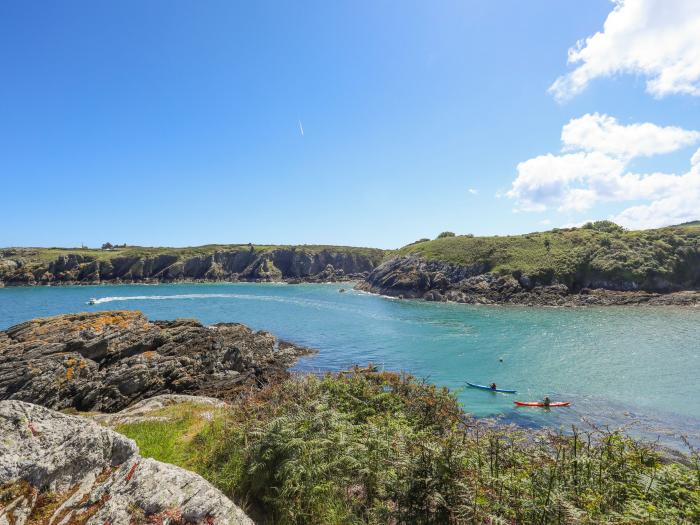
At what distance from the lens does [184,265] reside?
176 metres

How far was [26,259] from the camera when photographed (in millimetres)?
160875

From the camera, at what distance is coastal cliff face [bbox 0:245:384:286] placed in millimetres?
153500

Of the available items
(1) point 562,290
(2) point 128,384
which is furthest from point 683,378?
(1) point 562,290

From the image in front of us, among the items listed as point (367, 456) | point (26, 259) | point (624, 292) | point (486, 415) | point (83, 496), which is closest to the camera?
point (83, 496)

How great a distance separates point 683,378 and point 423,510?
41.7 m

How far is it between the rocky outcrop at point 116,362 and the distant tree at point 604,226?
13309 cm

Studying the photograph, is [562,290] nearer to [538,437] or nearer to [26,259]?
[538,437]

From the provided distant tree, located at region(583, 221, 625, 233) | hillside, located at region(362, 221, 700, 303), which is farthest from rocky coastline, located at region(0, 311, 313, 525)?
distant tree, located at region(583, 221, 625, 233)

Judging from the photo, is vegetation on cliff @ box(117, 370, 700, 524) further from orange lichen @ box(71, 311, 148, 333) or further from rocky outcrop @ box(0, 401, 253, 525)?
orange lichen @ box(71, 311, 148, 333)

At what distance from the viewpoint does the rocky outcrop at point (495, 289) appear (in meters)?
81.9

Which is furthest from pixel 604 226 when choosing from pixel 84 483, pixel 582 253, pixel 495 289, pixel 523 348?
pixel 84 483

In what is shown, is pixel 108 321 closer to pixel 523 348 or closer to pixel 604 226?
pixel 523 348

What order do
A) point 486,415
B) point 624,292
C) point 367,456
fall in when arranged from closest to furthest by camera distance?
point 367,456 → point 486,415 → point 624,292

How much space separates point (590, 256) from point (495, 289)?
1240 inches
